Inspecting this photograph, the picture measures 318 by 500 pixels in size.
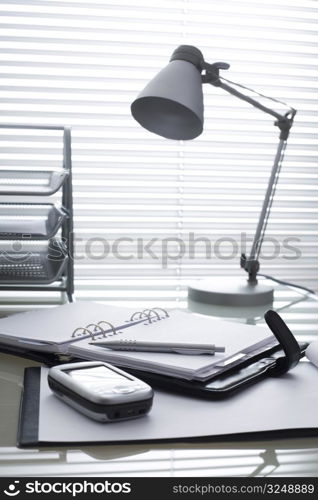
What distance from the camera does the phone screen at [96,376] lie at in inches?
25.1

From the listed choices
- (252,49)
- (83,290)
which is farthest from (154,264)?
(252,49)

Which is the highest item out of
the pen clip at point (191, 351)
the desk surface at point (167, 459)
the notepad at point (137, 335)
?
the pen clip at point (191, 351)

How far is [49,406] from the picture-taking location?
0.65 meters

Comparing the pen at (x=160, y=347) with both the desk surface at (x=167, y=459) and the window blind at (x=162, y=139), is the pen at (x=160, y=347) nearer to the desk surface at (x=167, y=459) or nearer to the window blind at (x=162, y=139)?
the desk surface at (x=167, y=459)

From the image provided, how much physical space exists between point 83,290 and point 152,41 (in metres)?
0.89

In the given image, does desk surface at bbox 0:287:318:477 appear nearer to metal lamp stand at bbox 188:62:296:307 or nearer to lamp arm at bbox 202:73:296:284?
metal lamp stand at bbox 188:62:296:307

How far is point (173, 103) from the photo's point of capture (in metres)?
1.17

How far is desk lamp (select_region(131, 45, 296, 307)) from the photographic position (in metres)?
1.09

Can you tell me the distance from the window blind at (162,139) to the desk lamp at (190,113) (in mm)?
539

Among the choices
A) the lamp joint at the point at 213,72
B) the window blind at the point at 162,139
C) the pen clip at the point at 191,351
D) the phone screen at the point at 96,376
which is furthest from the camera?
the window blind at the point at 162,139

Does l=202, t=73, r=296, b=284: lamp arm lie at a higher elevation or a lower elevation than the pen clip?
higher

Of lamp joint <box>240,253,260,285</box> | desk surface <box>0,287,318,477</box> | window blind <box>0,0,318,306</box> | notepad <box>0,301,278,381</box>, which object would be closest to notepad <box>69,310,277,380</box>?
notepad <box>0,301,278,381</box>

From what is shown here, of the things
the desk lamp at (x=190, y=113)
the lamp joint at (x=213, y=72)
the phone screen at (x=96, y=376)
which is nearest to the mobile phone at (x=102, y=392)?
the phone screen at (x=96, y=376)

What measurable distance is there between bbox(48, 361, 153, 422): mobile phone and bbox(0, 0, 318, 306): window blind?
3.79ft
